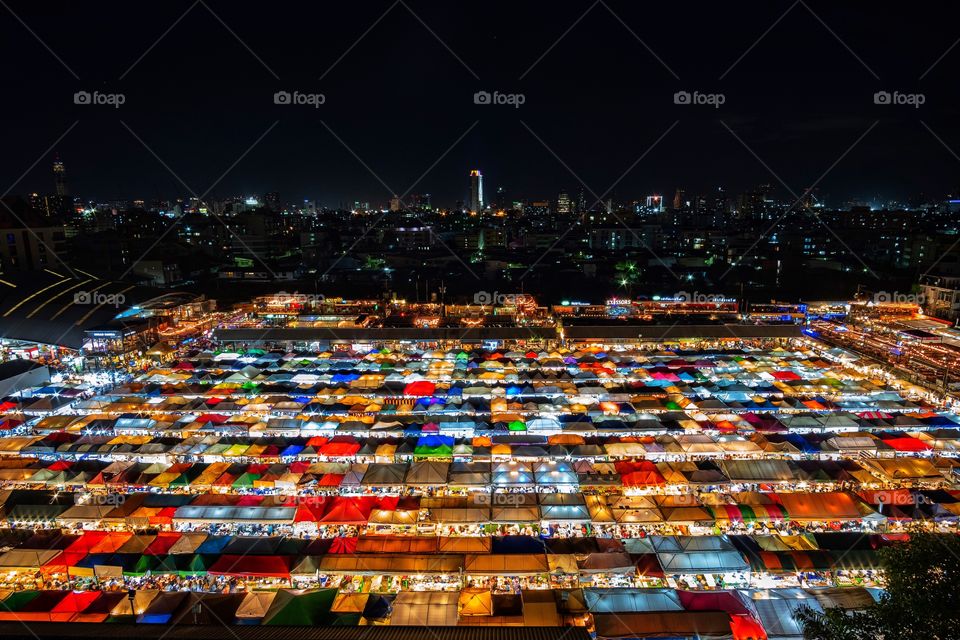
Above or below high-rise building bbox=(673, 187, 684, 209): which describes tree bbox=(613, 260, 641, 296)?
below

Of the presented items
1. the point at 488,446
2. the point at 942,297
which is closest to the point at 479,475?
the point at 488,446

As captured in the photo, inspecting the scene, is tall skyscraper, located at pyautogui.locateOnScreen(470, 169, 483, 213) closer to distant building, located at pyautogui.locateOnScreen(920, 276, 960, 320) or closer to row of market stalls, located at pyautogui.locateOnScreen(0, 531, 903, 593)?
distant building, located at pyautogui.locateOnScreen(920, 276, 960, 320)

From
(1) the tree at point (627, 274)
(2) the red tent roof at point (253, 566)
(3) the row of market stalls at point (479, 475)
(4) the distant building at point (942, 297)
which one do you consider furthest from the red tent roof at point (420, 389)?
(4) the distant building at point (942, 297)

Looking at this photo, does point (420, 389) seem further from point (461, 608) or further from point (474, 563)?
point (461, 608)

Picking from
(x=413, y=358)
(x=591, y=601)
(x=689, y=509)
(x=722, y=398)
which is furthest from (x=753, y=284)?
(x=591, y=601)

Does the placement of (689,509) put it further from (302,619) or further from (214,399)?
(214,399)

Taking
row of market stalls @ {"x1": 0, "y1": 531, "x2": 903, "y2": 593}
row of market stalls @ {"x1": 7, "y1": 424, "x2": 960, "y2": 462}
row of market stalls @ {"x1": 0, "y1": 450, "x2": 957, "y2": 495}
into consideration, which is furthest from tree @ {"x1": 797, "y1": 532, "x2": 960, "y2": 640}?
row of market stalls @ {"x1": 7, "y1": 424, "x2": 960, "y2": 462}
